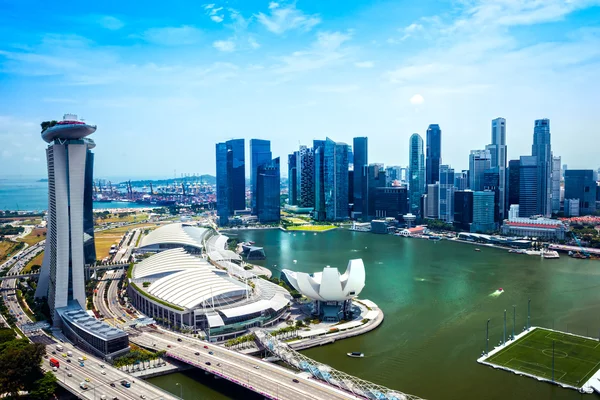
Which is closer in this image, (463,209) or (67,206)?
(67,206)

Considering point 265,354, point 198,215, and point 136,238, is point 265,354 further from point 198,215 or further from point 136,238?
point 198,215

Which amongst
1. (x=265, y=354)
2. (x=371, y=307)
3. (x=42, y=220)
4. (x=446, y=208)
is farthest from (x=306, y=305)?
(x=42, y=220)

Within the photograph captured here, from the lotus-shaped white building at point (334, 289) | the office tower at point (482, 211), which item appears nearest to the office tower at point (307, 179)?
the office tower at point (482, 211)

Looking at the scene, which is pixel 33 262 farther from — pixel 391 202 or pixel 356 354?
pixel 391 202

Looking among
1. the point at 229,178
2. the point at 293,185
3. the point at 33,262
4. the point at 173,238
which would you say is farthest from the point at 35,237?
the point at 293,185

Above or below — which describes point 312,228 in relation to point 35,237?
below

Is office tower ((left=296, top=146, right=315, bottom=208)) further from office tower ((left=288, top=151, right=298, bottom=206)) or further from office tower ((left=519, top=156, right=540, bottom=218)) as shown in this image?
office tower ((left=519, top=156, right=540, bottom=218))

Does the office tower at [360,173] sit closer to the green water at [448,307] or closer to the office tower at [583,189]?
the green water at [448,307]
